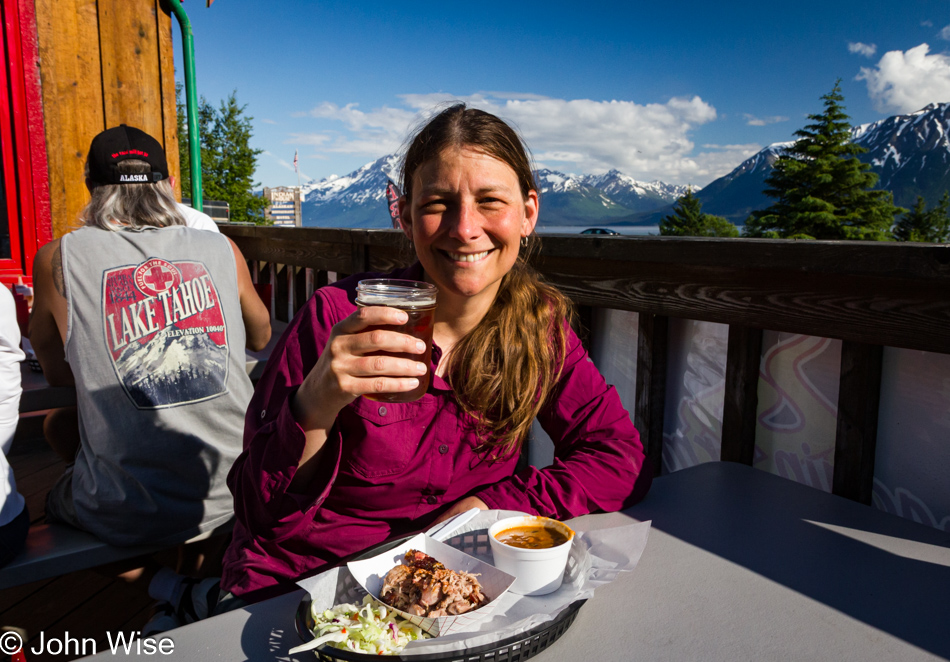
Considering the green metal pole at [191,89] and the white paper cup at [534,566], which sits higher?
the green metal pole at [191,89]

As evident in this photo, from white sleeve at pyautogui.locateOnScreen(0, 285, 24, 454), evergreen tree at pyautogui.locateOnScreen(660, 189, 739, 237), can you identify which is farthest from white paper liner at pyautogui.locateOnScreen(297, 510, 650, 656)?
evergreen tree at pyautogui.locateOnScreen(660, 189, 739, 237)

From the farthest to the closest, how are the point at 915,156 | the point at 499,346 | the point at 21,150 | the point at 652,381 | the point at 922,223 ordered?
the point at 915,156, the point at 922,223, the point at 21,150, the point at 652,381, the point at 499,346

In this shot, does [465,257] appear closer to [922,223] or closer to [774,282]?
[774,282]

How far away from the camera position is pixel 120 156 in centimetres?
236

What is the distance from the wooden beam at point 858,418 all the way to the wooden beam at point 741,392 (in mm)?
255

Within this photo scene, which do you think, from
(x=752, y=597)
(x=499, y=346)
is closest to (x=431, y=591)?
(x=752, y=597)

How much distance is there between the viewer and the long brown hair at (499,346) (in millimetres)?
1492

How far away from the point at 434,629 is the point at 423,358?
442mm

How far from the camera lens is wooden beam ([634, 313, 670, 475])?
2.10 m

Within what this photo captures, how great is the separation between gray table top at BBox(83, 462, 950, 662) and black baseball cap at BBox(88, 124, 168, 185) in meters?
1.96

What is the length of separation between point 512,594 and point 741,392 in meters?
1.19

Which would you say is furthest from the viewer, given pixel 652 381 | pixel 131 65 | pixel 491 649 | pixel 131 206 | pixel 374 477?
pixel 131 65

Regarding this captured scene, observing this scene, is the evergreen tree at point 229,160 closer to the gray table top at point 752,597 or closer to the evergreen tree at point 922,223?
the gray table top at point 752,597

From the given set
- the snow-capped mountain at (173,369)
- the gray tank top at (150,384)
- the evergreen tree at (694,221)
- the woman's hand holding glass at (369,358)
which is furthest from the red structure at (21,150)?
the evergreen tree at (694,221)
